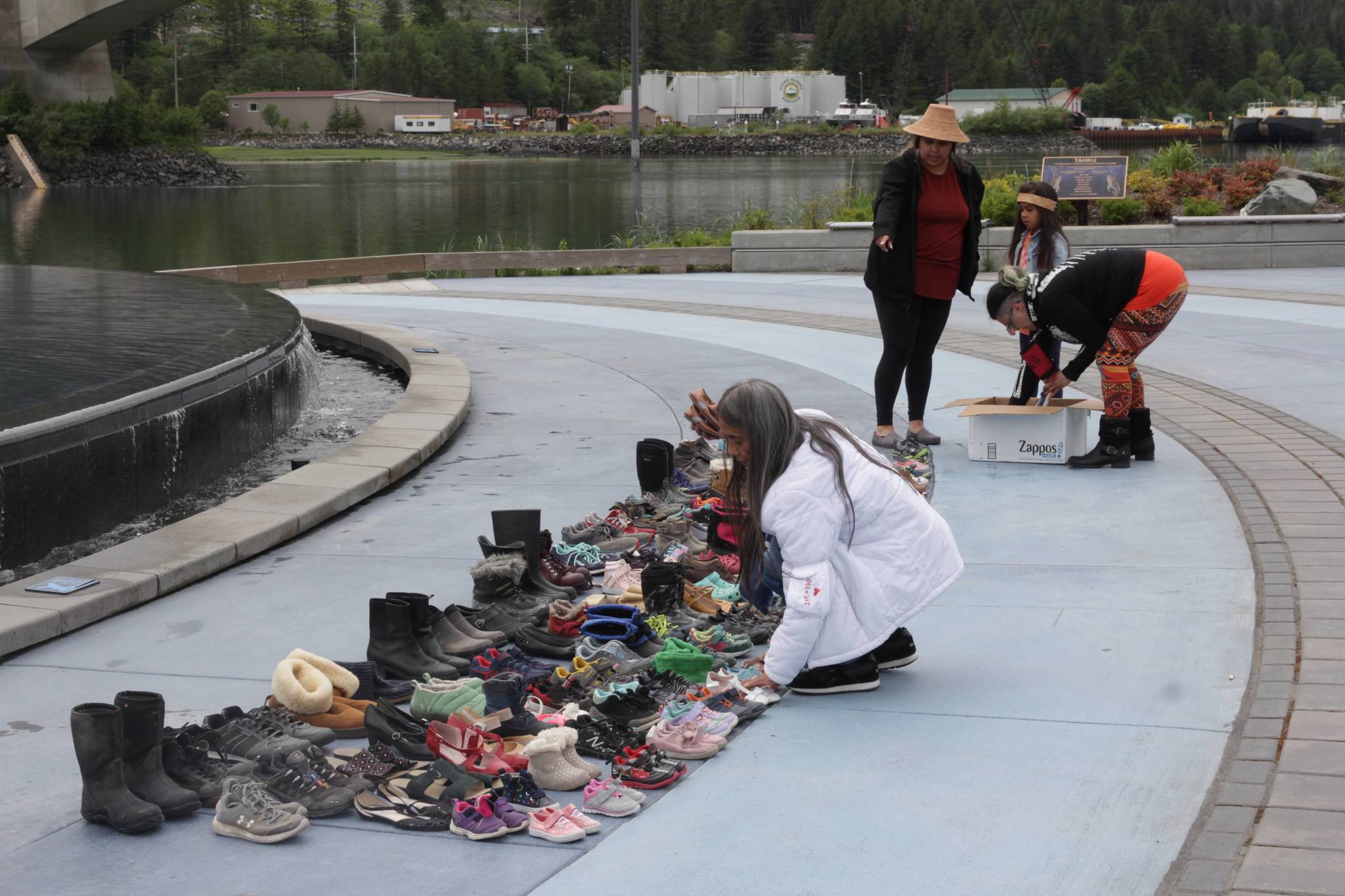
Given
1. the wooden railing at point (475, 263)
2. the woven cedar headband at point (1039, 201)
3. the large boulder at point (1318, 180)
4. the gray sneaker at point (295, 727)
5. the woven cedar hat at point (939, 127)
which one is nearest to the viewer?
the gray sneaker at point (295, 727)

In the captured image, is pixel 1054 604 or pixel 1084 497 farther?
pixel 1084 497

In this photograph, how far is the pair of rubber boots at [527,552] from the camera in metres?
5.48

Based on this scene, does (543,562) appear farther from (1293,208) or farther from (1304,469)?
(1293,208)

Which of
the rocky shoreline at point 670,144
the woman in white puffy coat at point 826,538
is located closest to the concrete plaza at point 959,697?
the woman in white puffy coat at point 826,538

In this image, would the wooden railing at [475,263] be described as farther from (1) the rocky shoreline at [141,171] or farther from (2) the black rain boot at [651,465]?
(1) the rocky shoreline at [141,171]

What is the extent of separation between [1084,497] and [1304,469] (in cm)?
134

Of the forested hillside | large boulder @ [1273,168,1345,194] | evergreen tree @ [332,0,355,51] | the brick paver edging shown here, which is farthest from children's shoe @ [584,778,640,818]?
evergreen tree @ [332,0,355,51]

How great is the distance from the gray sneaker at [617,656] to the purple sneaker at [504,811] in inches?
40.1

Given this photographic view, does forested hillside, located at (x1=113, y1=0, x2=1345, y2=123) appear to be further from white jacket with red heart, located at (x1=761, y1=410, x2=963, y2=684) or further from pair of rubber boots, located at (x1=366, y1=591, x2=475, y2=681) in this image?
pair of rubber boots, located at (x1=366, y1=591, x2=475, y2=681)

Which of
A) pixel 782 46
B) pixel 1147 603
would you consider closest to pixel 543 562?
pixel 1147 603

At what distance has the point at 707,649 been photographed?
16.0ft

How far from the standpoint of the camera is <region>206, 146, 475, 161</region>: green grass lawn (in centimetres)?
12138

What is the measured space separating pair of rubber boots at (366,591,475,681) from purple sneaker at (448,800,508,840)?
993mm

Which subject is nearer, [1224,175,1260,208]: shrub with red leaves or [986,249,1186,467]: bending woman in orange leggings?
[986,249,1186,467]: bending woman in orange leggings
